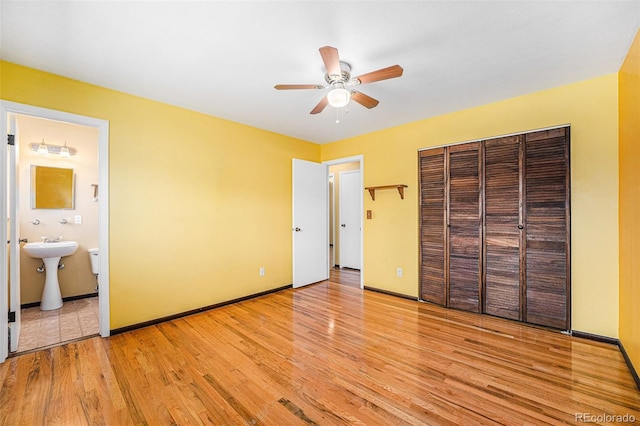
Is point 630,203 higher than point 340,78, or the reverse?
point 340,78

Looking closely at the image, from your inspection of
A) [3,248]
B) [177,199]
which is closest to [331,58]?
[177,199]

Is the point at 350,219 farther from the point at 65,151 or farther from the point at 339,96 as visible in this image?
the point at 65,151

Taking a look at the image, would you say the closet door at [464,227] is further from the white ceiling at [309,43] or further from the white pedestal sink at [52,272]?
the white pedestal sink at [52,272]

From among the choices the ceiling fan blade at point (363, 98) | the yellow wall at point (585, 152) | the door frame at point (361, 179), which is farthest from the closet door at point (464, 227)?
the ceiling fan blade at point (363, 98)

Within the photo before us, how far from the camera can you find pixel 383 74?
1953mm

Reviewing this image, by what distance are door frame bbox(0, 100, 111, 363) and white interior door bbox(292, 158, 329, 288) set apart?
247 centimetres

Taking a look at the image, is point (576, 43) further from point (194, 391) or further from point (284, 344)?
point (194, 391)

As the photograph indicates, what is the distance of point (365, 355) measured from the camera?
235 centimetres

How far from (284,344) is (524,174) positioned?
10.1ft

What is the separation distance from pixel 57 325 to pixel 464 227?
4.85 m

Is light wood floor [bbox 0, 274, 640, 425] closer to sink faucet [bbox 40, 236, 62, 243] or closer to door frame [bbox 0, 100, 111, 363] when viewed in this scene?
door frame [bbox 0, 100, 111, 363]

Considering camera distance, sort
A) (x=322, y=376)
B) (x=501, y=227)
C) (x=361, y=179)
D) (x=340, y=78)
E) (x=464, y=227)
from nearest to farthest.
→ (x=322, y=376), (x=340, y=78), (x=501, y=227), (x=464, y=227), (x=361, y=179)

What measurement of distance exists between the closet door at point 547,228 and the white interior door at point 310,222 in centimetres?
297

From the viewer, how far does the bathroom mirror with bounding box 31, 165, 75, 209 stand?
11.9 feet
